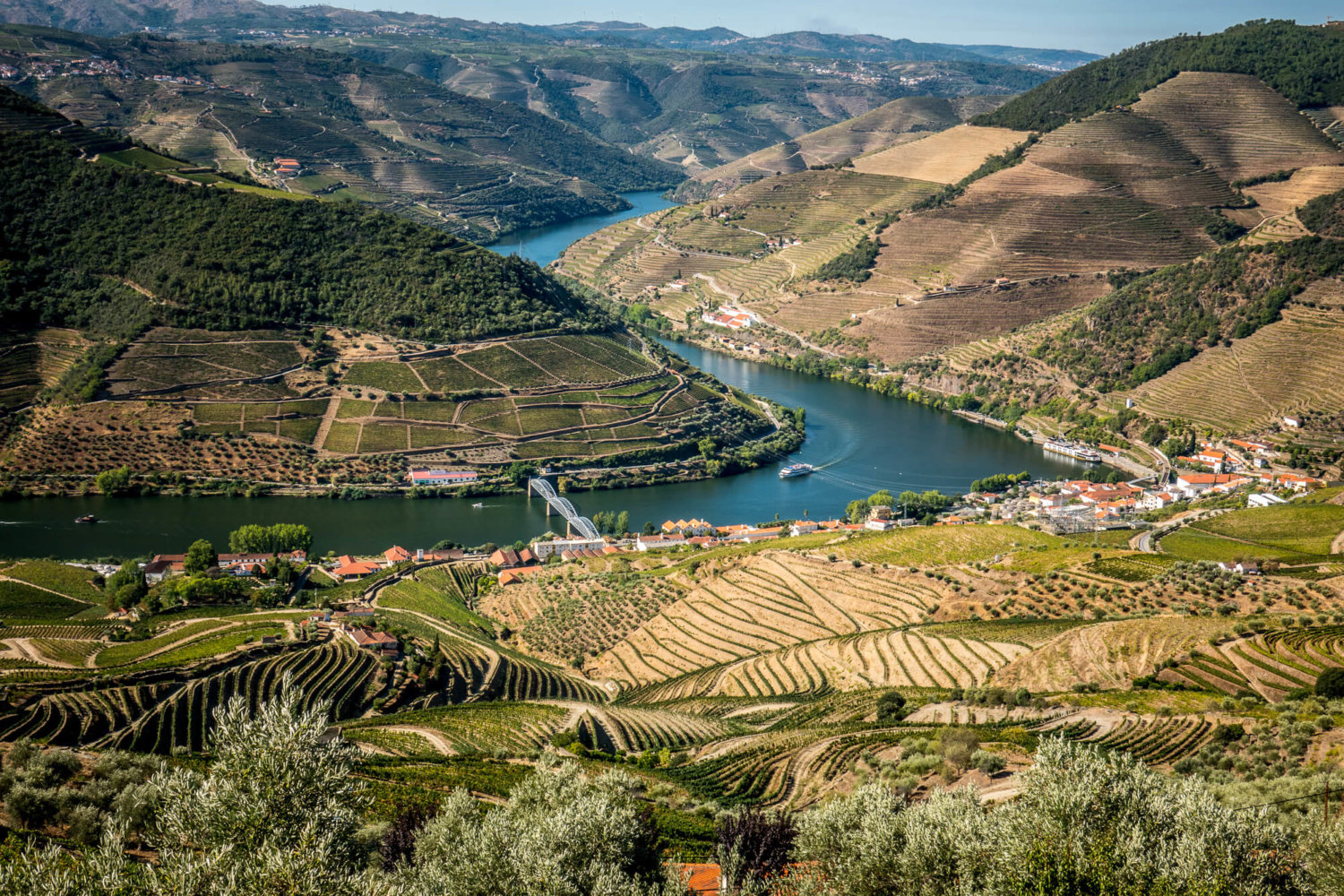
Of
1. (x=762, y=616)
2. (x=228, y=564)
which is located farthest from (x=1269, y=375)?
(x=228, y=564)

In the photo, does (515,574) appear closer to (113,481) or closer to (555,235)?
(113,481)

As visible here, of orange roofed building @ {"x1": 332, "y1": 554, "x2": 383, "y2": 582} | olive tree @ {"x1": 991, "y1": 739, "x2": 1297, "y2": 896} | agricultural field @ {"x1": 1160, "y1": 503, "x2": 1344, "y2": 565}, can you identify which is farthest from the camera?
orange roofed building @ {"x1": 332, "y1": 554, "x2": 383, "y2": 582}

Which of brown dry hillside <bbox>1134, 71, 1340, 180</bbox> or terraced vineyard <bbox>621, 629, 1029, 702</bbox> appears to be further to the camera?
brown dry hillside <bbox>1134, 71, 1340, 180</bbox>

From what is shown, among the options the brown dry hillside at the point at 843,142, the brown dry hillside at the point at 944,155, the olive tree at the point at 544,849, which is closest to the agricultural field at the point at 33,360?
the olive tree at the point at 544,849

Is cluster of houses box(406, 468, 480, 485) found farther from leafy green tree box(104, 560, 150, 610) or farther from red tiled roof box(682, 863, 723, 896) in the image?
red tiled roof box(682, 863, 723, 896)

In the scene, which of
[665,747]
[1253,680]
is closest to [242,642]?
[665,747]

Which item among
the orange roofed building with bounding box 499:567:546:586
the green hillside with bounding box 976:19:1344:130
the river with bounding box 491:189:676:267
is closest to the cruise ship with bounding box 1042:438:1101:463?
the orange roofed building with bounding box 499:567:546:586

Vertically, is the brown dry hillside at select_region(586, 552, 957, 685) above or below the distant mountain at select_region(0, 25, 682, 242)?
below
